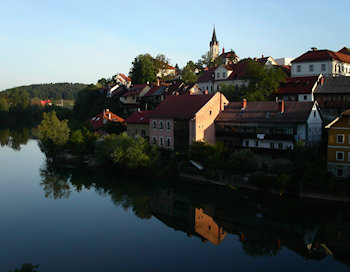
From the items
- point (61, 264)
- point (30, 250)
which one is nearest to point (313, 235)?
point (61, 264)

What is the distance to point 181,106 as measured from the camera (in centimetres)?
4272

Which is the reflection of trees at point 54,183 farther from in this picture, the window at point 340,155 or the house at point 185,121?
the window at point 340,155

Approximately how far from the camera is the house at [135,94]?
66.2 m

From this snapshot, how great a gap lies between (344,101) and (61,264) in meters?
34.0

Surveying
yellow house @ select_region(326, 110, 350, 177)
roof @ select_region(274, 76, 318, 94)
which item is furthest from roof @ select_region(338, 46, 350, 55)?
yellow house @ select_region(326, 110, 350, 177)

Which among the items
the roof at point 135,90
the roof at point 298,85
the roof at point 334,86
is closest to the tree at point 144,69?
the roof at point 135,90

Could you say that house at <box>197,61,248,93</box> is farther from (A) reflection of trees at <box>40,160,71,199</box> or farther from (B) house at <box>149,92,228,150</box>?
(A) reflection of trees at <box>40,160,71,199</box>

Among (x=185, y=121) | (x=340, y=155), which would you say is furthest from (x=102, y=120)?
(x=340, y=155)

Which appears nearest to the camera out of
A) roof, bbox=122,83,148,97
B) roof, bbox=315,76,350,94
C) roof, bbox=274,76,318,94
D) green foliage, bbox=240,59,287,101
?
roof, bbox=315,76,350,94

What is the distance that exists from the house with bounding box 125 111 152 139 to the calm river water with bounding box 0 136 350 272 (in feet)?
37.1

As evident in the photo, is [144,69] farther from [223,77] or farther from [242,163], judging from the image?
[242,163]

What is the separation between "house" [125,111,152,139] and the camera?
4659cm

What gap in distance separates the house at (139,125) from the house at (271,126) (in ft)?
35.2

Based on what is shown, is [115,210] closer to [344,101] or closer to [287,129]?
[287,129]
